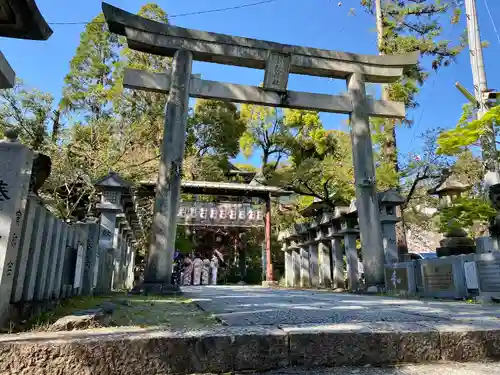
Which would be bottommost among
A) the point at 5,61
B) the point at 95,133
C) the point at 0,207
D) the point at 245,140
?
the point at 0,207

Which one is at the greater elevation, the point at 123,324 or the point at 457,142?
the point at 457,142

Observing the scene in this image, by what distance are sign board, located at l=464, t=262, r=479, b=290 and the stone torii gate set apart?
2918 millimetres

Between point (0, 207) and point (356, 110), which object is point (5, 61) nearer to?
point (0, 207)

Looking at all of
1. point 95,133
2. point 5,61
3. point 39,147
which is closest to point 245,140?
point 95,133

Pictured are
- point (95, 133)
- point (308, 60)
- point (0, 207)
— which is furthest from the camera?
point (95, 133)

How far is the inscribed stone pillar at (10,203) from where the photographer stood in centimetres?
282

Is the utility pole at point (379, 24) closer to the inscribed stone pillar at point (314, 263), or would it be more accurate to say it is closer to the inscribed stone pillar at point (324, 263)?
the inscribed stone pillar at point (324, 263)

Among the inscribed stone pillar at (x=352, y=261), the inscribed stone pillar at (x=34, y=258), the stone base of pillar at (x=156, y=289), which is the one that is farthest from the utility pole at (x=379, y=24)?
the inscribed stone pillar at (x=34, y=258)

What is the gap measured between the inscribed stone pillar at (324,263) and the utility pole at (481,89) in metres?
6.03

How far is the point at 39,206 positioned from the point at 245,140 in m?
24.7

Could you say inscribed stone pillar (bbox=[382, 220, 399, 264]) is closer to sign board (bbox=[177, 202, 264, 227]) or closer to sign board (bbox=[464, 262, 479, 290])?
sign board (bbox=[464, 262, 479, 290])

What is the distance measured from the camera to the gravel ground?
88.0 inches

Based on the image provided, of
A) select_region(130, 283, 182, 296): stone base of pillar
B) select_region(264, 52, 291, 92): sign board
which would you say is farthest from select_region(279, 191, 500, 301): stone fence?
select_region(130, 283, 182, 296): stone base of pillar

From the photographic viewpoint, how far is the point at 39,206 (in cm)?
346
